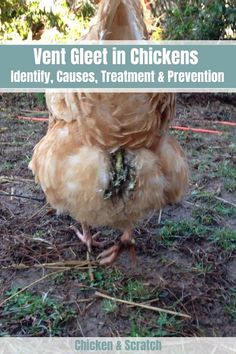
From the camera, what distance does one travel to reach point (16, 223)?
1.69 metres

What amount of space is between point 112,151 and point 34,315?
51 cm

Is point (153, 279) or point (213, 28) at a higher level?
point (213, 28)

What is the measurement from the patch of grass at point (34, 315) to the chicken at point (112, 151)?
10.6 inches

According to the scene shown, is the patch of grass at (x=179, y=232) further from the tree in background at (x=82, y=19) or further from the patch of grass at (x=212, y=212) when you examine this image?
the tree in background at (x=82, y=19)

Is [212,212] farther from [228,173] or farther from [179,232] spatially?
[228,173]

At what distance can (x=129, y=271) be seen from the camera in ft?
4.80

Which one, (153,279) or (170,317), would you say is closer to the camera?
(170,317)

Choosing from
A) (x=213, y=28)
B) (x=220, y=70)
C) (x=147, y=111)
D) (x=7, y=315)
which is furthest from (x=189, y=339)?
Result: (x=213, y=28)

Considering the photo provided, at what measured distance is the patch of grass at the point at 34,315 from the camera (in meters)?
1.21

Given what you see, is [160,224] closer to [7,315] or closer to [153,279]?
[153,279]

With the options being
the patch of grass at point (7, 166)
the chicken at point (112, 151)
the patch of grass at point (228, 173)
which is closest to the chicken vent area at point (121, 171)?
the chicken at point (112, 151)

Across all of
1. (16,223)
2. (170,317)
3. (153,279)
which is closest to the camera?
(170,317)

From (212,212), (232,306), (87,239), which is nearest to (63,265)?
(87,239)

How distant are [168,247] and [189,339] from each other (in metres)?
0.43
